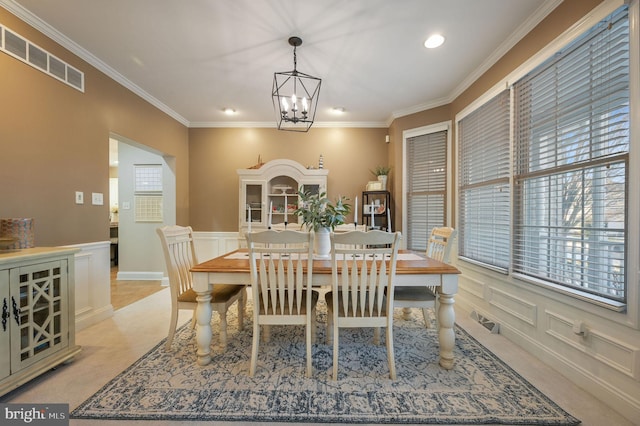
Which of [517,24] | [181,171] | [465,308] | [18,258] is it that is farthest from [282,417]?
[181,171]

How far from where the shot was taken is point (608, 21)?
1528 millimetres

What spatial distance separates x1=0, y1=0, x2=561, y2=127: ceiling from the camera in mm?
1906

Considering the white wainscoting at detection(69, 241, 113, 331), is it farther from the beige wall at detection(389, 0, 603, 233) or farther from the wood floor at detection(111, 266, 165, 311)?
the beige wall at detection(389, 0, 603, 233)

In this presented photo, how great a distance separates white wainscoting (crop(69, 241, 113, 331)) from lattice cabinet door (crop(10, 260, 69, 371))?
28.8 inches

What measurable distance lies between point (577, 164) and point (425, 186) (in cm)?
201

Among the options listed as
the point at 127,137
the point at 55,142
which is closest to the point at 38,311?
the point at 55,142

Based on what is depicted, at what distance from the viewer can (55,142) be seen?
2.23 m

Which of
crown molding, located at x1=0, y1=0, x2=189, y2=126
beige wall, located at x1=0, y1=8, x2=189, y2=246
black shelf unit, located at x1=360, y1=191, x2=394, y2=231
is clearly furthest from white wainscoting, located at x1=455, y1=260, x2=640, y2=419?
crown molding, located at x1=0, y1=0, x2=189, y2=126

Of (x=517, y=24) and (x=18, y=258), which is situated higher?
(x=517, y=24)

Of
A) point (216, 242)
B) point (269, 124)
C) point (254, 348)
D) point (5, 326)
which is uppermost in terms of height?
point (269, 124)

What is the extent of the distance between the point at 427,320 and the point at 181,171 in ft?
13.4

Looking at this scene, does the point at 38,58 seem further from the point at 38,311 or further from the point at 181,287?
the point at 181,287

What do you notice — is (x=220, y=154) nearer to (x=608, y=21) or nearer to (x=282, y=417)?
(x=282, y=417)

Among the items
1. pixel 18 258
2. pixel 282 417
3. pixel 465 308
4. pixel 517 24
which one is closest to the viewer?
pixel 282 417
